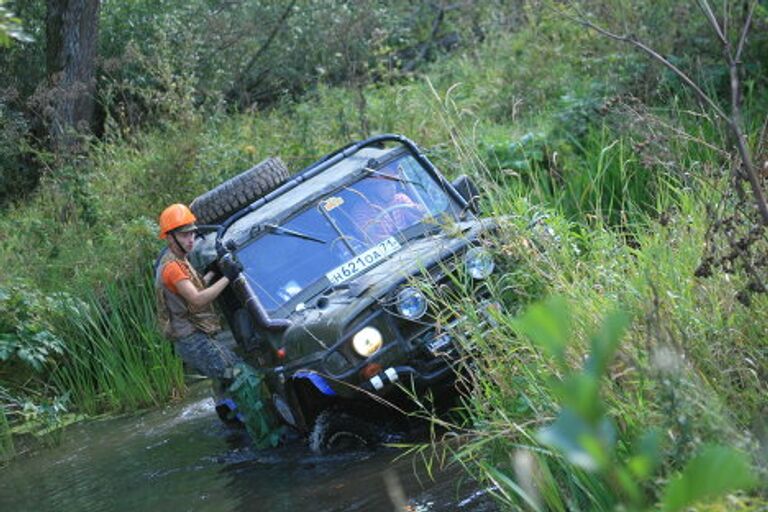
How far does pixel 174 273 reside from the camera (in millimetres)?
7598

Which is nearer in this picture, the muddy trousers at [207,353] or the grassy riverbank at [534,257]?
the grassy riverbank at [534,257]

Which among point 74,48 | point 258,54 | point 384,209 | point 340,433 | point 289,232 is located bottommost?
point 340,433

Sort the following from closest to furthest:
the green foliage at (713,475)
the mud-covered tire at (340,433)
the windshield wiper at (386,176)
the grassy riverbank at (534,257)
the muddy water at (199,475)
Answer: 1. the green foliage at (713,475)
2. the grassy riverbank at (534,257)
3. the muddy water at (199,475)
4. the mud-covered tire at (340,433)
5. the windshield wiper at (386,176)

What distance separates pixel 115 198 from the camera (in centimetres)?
1230

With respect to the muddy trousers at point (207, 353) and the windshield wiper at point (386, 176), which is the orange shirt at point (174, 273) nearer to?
the muddy trousers at point (207, 353)

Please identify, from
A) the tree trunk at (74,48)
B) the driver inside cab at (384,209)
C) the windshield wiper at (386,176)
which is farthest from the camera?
the tree trunk at (74,48)

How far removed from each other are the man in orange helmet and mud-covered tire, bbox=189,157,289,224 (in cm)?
13

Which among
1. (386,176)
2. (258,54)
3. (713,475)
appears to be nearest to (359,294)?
(386,176)

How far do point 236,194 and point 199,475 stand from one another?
6.34 feet

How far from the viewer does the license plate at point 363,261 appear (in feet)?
22.6

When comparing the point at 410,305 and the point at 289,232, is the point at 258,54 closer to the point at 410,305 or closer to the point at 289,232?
the point at 289,232

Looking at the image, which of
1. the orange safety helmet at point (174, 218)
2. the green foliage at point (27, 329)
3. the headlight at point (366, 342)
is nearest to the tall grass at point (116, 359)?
the green foliage at point (27, 329)

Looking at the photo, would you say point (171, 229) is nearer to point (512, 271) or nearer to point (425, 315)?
point (425, 315)

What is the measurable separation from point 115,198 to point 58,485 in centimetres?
492
